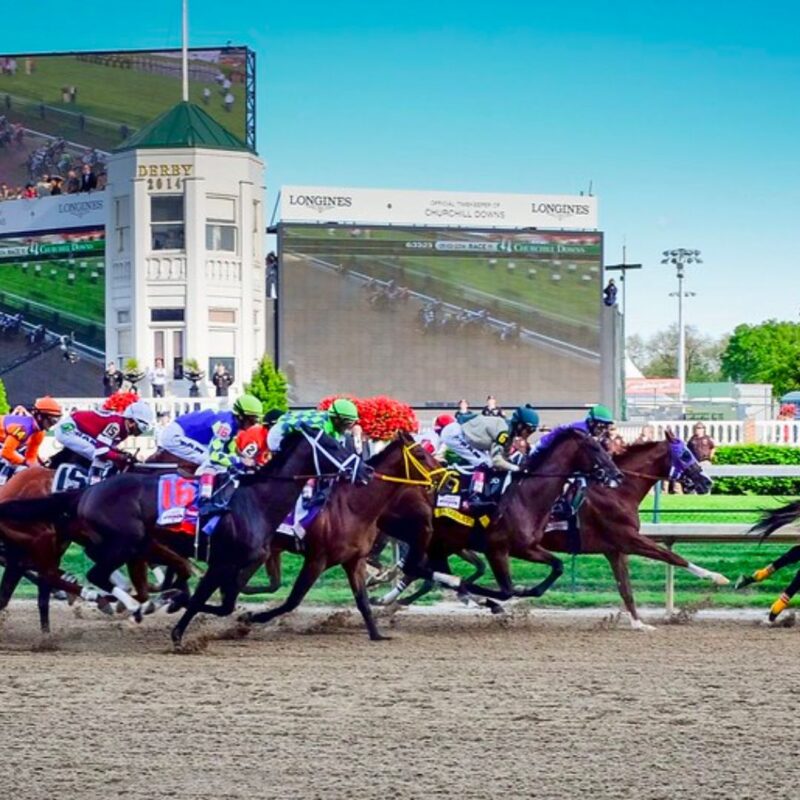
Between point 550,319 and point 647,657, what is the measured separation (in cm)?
3503

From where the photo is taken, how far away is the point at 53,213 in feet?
162

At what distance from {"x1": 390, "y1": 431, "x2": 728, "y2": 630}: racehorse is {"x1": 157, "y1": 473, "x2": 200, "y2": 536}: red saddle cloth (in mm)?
2602

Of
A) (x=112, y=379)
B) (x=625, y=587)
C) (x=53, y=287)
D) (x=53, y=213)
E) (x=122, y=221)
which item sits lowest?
(x=625, y=587)

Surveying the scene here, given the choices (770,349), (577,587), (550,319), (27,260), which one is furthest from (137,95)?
(770,349)

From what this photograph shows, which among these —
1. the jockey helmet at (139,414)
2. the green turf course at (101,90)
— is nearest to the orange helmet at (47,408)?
the jockey helmet at (139,414)

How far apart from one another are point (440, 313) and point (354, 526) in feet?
109

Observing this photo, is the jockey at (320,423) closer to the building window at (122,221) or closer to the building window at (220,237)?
the building window at (220,237)

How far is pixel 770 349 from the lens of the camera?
10444 cm

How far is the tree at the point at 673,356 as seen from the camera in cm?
11775

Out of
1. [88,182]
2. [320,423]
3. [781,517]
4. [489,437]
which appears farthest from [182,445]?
[88,182]

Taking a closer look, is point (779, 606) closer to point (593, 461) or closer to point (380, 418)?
point (593, 461)

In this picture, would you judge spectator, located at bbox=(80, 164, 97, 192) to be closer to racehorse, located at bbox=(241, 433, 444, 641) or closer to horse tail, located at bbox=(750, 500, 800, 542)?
horse tail, located at bbox=(750, 500, 800, 542)

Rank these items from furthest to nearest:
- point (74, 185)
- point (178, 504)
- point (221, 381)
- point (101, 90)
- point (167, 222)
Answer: point (101, 90), point (74, 185), point (167, 222), point (221, 381), point (178, 504)

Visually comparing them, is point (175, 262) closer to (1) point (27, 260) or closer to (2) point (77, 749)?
(1) point (27, 260)
